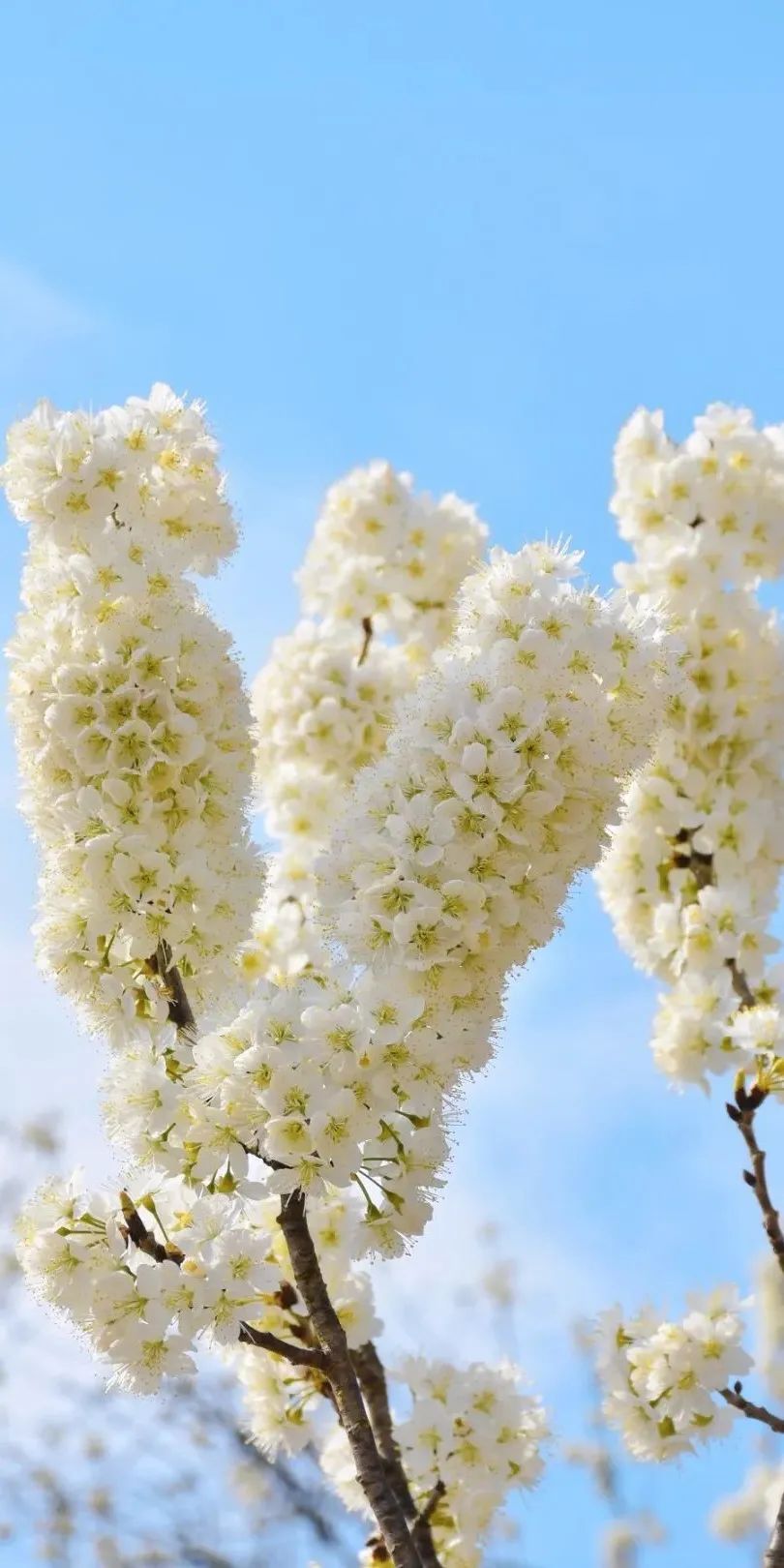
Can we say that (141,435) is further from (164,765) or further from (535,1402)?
(535,1402)

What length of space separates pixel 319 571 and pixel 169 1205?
4073 millimetres

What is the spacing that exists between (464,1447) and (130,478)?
11.0 feet

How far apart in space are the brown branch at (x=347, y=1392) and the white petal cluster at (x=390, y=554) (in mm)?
3709

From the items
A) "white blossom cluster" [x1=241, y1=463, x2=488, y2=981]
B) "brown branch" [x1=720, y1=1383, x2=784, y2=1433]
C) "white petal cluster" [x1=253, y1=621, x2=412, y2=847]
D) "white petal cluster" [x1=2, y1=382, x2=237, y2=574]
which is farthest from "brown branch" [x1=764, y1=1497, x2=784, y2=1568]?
"white petal cluster" [x1=253, y1=621, x2=412, y2=847]

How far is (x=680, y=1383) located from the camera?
481cm

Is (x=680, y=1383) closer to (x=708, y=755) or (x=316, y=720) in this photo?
(x=708, y=755)

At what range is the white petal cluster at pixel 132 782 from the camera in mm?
3594

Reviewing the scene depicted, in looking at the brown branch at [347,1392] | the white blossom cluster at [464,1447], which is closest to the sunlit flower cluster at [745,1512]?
the white blossom cluster at [464,1447]

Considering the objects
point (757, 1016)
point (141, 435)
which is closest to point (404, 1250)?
point (757, 1016)

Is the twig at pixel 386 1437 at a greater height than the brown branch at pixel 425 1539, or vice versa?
the twig at pixel 386 1437

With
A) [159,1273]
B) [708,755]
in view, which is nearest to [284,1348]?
[159,1273]

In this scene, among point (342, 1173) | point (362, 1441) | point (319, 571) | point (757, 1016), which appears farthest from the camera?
point (319, 571)

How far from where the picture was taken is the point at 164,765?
363 cm

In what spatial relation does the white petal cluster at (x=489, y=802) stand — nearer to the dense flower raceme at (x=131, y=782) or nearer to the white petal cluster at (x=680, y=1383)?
the dense flower raceme at (x=131, y=782)
